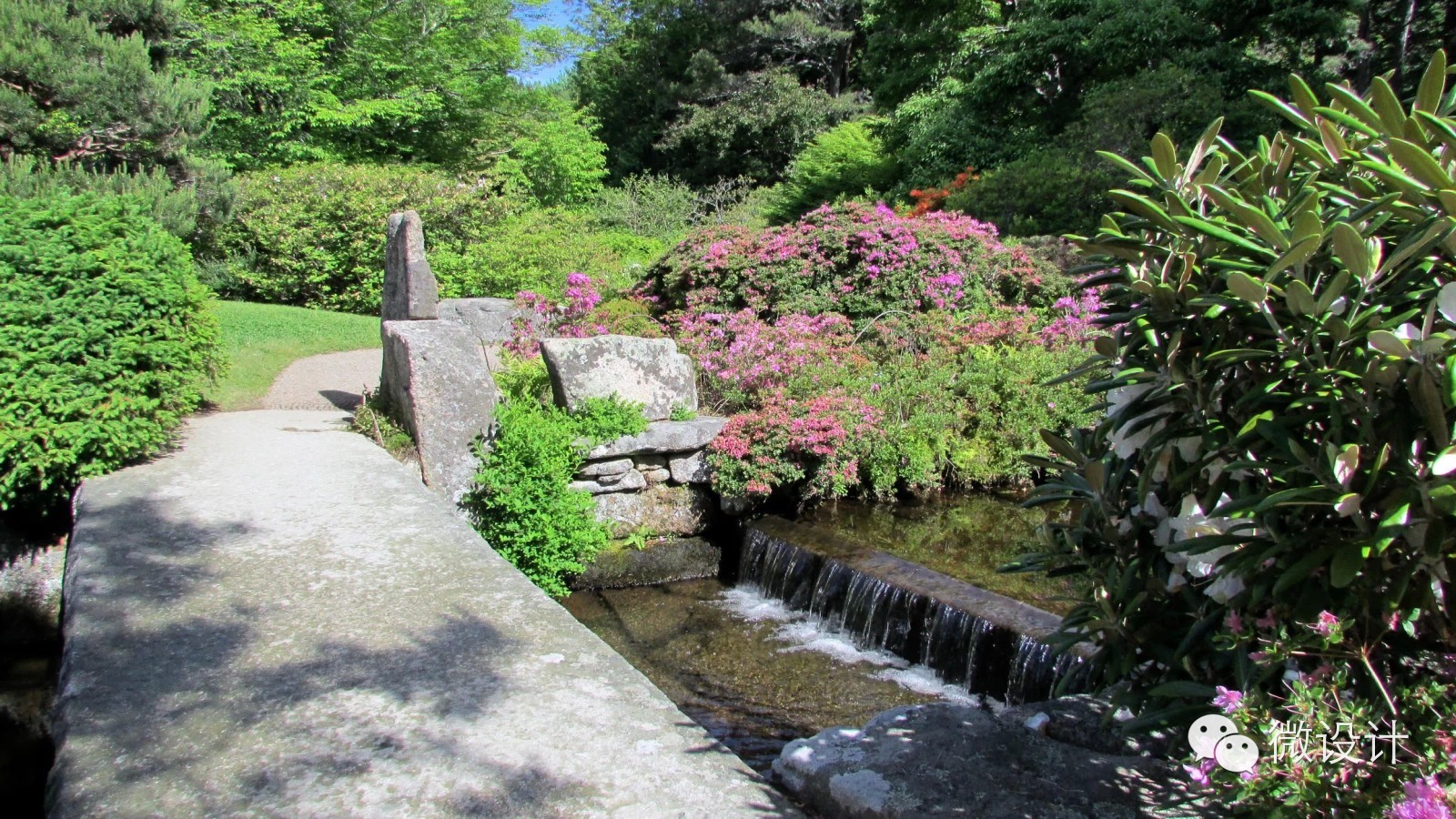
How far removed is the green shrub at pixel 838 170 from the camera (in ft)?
65.6

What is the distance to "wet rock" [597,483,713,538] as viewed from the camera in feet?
22.5

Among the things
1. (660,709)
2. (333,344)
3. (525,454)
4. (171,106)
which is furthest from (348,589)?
(171,106)

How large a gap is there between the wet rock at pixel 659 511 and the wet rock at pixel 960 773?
4534mm

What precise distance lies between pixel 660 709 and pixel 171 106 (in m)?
12.9

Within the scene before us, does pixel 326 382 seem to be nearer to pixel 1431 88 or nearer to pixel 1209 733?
pixel 1209 733

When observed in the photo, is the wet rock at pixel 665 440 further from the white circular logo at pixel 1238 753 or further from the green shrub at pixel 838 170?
the green shrub at pixel 838 170

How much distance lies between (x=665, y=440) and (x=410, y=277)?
2.60m

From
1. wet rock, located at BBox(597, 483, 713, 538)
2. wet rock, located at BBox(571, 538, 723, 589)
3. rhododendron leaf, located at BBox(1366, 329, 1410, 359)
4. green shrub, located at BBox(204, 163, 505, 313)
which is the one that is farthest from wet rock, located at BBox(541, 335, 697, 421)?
green shrub, located at BBox(204, 163, 505, 313)

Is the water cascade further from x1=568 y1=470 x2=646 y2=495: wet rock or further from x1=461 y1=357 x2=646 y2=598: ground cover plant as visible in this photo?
x1=461 y1=357 x2=646 y2=598: ground cover plant

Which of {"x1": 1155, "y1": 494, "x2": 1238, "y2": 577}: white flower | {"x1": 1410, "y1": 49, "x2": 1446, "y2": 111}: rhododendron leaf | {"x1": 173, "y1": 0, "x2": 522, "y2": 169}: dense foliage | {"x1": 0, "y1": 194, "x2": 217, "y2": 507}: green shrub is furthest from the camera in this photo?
{"x1": 173, "y1": 0, "x2": 522, "y2": 169}: dense foliage

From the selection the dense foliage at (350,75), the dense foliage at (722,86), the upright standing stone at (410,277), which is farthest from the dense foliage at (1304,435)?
the dense foliage at (722,86)

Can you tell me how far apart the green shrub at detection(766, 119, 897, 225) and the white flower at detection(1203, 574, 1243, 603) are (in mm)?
18548

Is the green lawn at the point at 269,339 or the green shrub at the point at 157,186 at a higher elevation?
the green shrub at the point at 157,186

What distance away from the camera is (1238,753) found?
1.41 meters
